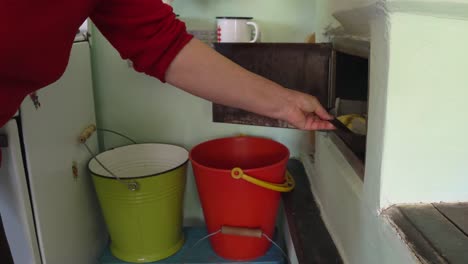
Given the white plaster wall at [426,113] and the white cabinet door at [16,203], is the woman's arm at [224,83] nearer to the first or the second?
the white plaster wall at [426,113]

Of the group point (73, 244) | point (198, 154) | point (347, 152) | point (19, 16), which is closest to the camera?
point (19, 16)

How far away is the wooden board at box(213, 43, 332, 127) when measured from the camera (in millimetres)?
1060

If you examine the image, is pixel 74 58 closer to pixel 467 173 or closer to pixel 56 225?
pixel 56 225

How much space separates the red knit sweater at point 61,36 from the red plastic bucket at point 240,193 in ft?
1.44

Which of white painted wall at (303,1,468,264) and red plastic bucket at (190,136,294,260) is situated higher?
white painted wall at (303,1,468,264)

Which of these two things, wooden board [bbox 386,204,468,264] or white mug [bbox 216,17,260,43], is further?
white mug [bbox 216,17,260,43]

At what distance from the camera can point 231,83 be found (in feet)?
2.61

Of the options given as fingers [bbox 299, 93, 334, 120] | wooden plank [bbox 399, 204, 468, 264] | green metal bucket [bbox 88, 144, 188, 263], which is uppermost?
fingers [bbox 299, 93, 334, 120]

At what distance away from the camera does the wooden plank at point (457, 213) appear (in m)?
0.58

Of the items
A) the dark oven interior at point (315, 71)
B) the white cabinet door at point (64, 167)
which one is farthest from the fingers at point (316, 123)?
the white cabinet door at point (64, 167)

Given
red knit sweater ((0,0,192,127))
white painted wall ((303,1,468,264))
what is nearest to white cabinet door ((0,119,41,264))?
red knit sweater ((0,0,192,127))

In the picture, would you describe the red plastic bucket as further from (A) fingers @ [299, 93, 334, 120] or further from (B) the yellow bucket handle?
(A) fingers @ [299, 93, 334, 120]

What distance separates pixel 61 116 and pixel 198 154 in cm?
42

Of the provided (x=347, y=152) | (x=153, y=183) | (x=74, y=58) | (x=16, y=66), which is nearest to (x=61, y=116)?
(x=74, y=58)
